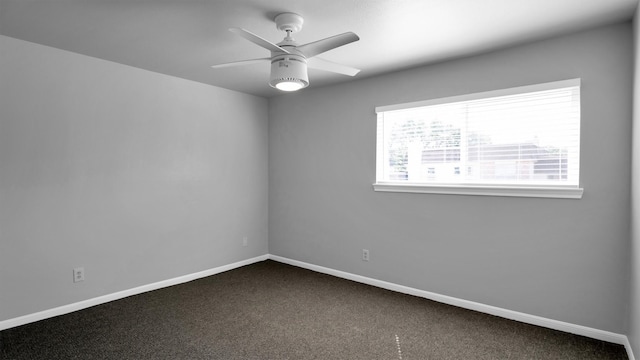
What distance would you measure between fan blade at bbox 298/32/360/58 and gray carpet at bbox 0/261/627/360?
6.71 feet

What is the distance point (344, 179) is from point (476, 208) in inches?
60.1

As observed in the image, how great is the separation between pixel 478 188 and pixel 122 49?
335cm

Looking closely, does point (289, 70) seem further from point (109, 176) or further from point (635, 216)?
point (635, 216)

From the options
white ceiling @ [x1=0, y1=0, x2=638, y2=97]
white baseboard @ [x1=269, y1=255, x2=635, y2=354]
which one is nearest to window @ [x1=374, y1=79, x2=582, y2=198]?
white ceiling @ [x1=0, y1=0, x2=638, y2=97]

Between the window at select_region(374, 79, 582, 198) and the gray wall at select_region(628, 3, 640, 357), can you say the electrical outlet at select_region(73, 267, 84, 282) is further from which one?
the gray wall at select_region(628, 3, 640, 357)

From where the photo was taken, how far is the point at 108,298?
11.1 feet

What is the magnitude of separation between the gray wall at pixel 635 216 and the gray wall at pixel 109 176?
153 inches

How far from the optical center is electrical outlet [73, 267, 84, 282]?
10.5 ft

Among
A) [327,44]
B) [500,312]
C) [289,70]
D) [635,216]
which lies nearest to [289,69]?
[289,70]

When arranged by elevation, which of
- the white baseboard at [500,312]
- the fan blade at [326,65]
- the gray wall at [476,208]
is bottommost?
the white baseboard at [500,312]

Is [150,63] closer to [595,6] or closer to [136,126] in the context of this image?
[136,126]

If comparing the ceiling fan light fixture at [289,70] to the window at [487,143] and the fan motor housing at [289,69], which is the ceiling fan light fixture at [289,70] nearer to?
the fan motor housing at [289,69]

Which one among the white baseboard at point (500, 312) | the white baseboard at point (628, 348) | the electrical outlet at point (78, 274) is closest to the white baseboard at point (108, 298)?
the electrical outlet at point (78, 274)

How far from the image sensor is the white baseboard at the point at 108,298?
2.87m
